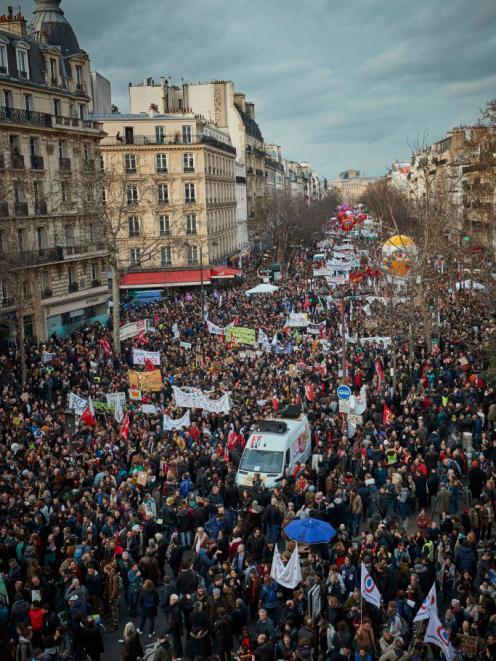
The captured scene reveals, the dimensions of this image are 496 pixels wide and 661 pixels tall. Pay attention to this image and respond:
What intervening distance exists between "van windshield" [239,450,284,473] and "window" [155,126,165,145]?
→ 39.9 meters

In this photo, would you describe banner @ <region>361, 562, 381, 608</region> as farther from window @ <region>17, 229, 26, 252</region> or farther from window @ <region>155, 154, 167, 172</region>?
window @ <region>155, 154, 167, 172</region>

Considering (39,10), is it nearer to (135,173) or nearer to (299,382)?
(135,173)

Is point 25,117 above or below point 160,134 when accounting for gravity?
below

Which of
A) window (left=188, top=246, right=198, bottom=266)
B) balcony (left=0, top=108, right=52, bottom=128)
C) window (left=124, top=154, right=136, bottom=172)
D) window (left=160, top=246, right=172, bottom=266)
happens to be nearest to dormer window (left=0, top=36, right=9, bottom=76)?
balcony (left=0, top=108, right=52, bottom=128)

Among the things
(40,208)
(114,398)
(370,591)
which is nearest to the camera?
(370,591)

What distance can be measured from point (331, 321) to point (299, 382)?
995 centimetres

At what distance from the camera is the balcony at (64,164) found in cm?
3691

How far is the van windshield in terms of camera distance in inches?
642

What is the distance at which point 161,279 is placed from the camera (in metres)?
50.3

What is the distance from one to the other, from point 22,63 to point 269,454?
26635mm

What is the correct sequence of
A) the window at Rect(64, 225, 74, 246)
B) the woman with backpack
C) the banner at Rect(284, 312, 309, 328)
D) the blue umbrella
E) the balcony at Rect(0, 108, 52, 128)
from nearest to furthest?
the woman with backpack, the blue umbrella, the banner at Rect(284, 312, 309, 328), the balcony at Rect(0, 108, 52, 128), the window at Rect(64, 225, 74, 246)

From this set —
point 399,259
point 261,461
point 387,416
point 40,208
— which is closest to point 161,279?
point 40,208

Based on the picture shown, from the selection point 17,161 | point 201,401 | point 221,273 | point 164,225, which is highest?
point 17,161

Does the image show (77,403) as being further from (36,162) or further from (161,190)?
(161,190)
